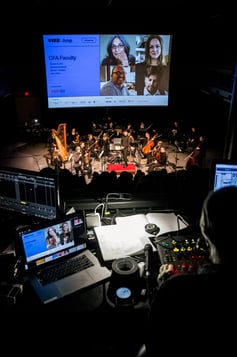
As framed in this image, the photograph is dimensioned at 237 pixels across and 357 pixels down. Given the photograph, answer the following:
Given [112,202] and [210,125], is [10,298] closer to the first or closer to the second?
[112,202]

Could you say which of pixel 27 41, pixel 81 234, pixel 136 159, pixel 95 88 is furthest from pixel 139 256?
pixel 27 41

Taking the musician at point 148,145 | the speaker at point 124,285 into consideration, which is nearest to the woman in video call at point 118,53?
the musician at point 148,145

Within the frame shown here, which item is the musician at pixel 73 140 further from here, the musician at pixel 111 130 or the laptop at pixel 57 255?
the laptop at pixel 57 255

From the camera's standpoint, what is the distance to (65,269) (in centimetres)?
171

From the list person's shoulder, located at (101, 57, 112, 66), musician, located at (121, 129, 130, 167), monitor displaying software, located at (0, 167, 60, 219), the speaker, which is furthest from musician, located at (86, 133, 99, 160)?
the speaker

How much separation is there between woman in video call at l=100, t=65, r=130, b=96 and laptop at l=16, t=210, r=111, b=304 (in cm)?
417

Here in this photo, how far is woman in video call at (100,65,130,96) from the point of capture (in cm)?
555

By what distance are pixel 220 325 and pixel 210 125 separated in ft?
24.9

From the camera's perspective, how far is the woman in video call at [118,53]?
5.30 m

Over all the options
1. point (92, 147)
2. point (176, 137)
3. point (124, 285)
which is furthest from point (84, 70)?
point (124, 285)

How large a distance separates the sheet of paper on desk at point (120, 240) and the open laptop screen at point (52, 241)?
133mm

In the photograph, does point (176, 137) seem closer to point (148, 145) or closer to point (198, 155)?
point (148, 145)

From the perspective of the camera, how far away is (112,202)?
2.24 m

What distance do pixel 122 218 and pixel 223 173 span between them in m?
0.72
